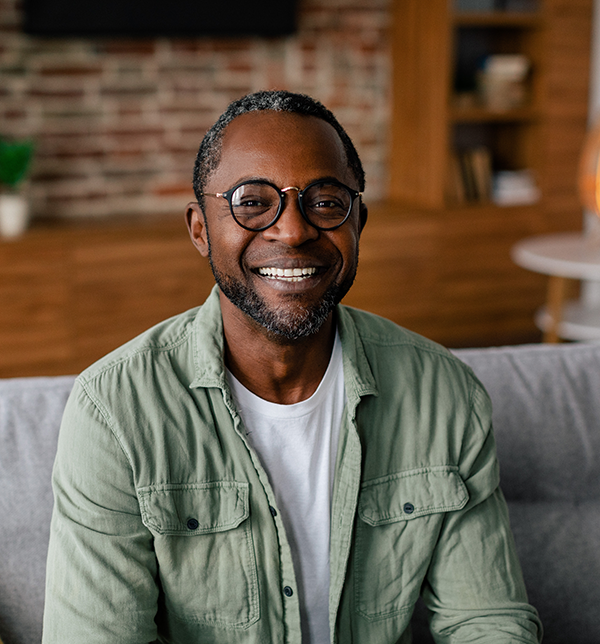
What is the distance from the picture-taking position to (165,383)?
1047mm

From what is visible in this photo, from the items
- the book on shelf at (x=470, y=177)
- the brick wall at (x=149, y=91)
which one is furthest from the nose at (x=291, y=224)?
the book on shelf at (x=470, y=177)

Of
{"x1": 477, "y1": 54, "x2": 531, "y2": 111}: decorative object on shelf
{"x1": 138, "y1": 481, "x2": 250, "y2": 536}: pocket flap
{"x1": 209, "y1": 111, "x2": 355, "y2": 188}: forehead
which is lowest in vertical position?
{"x1": 138, "y1": 481, "x2": 250, "y2": 536}: pocket flap

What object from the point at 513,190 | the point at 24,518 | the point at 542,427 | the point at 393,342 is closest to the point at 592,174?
the point at 513,190

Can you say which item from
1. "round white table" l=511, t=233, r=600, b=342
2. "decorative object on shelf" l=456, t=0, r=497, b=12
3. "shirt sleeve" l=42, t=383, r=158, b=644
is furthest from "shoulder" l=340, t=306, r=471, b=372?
"decorative object on shelf" l=456, t=0, r=497, b=12

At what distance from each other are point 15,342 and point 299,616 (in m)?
2.58

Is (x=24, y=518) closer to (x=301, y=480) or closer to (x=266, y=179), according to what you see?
(x=301, y=480)

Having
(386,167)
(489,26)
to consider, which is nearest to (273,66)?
(386,167)

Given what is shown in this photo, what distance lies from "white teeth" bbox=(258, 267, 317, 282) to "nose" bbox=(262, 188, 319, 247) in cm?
4

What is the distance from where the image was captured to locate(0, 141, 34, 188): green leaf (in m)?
3.32

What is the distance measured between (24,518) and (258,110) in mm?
729

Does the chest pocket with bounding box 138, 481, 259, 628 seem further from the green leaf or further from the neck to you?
the green leaf

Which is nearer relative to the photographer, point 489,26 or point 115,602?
point 115,602

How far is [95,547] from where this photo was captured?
955 millimetres

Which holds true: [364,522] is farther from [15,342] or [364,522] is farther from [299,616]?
[15,342]
